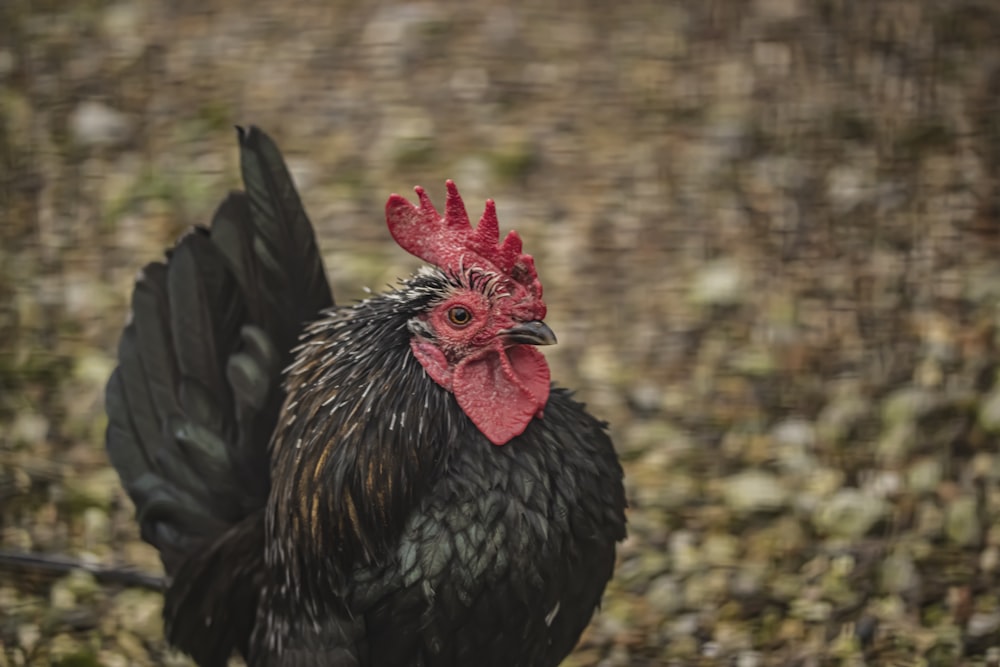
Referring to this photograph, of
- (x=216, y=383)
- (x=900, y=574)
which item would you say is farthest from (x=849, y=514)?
(x=216, y=383)

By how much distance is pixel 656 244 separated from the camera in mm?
5488

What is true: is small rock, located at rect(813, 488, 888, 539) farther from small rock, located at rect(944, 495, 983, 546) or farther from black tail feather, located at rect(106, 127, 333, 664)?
black tail feather, located at rect(106, 127, 333, 664)

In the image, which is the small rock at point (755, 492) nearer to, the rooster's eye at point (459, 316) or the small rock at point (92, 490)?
the rooster's eye at point (459, 316)

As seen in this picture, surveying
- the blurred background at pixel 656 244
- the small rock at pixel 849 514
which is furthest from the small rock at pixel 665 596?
the small rock at pixel 849 514

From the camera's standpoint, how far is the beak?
2906 millimetres

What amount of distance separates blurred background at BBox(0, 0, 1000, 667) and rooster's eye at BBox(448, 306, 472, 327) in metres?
1.76

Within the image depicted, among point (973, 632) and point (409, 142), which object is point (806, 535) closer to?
point (973, 632)

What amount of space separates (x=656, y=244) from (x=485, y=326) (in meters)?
2.66

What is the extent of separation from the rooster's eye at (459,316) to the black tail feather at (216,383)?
793 millimetres

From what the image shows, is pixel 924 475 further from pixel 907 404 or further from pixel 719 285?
pixel 719 285

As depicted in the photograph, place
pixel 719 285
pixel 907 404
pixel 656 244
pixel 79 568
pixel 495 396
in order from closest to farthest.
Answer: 1. pixel 495 396
2. pixel 79 568
3. pixel 907 404
4. pixel 719 285
5. pixel 656 244

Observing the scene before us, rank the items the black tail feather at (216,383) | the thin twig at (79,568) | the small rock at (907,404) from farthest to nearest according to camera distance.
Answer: the small rock at (907,404), the thin twig at (79,568), the black tail feather at (216,383)

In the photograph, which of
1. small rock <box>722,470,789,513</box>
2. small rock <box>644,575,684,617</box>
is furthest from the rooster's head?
small rock <box>722,470,789,513</box>

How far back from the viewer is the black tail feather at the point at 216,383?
360 centimetres
